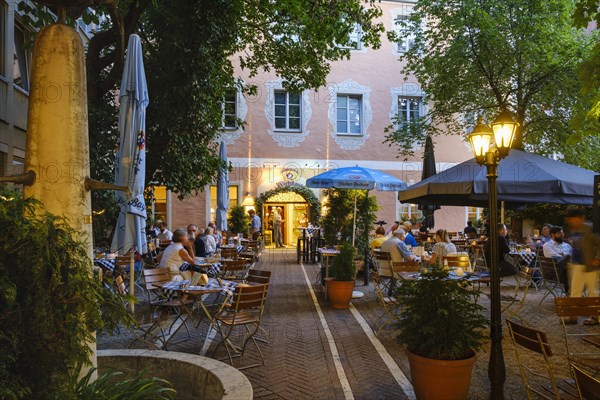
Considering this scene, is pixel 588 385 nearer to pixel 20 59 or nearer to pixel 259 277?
pixel 259 277

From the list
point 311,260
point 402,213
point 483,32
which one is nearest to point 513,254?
point 311,260

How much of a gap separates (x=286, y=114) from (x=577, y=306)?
17.3m

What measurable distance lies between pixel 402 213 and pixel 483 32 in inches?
345

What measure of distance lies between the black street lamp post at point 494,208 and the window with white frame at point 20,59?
10.5 meters

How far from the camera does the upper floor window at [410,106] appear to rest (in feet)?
71.8

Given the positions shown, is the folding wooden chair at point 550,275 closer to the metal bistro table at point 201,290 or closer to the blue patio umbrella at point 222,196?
the metal bistro table at point 201,290

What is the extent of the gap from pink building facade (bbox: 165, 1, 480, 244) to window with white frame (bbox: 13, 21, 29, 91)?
902cm

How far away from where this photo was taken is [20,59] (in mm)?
11273


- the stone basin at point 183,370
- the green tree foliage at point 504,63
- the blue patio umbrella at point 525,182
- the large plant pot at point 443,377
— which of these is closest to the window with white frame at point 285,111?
the green tree foliage at point 504,63

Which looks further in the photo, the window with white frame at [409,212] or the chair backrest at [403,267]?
the window with white frame at [409,212]

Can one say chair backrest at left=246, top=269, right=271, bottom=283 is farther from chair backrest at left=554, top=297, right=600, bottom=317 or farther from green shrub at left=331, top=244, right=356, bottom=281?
chair backrest at left=554, top=297, right=600, bottom=317

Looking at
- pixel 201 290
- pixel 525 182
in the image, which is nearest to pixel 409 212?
pixel 525 182

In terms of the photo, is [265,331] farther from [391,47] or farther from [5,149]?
[391,47]

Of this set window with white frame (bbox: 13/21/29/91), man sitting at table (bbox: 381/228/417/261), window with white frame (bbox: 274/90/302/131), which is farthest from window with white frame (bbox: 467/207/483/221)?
window with white frame (bbox: 13/21/29/91)
